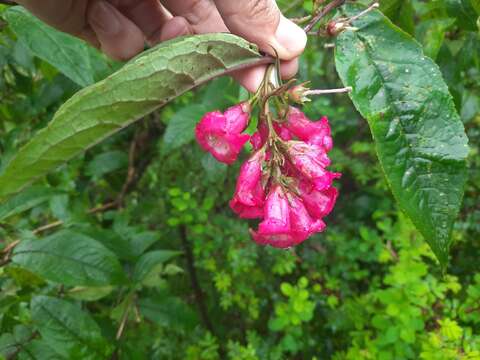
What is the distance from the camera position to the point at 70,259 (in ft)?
4.57

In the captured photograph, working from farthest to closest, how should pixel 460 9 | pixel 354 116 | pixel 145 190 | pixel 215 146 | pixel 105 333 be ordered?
pixel 354 116 → pixel 145 190 → pixel 105 333 → pixel 460 9 → pixel 215 146

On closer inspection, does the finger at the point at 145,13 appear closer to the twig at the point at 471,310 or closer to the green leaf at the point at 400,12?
the green leaf at the point at 400,12

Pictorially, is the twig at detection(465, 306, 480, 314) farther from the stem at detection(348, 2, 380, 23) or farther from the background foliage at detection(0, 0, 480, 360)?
the stem at detection(348, 2, 380, 23)

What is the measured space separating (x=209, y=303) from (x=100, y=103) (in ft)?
7.48


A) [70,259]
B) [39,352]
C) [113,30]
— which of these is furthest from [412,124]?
[39,352]

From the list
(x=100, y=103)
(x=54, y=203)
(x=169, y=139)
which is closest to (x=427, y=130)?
(x=100, y=103)

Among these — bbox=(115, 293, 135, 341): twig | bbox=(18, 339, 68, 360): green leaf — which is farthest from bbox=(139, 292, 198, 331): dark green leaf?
bbox=(18, 339, 68, 360): green leaf

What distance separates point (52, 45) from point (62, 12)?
0.09 metres

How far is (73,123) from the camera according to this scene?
63 centimetres

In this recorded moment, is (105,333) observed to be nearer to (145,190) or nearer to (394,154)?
(145,190)

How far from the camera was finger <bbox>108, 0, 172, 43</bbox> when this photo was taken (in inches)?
55.8

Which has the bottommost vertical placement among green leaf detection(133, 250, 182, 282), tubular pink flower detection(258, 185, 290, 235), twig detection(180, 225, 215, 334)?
twig detection(180, 225, 215, 334)

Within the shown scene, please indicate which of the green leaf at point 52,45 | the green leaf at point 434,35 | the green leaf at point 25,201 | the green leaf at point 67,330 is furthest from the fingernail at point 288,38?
the green leaf at point 25,201

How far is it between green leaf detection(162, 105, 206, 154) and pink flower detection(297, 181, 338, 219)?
85cm
